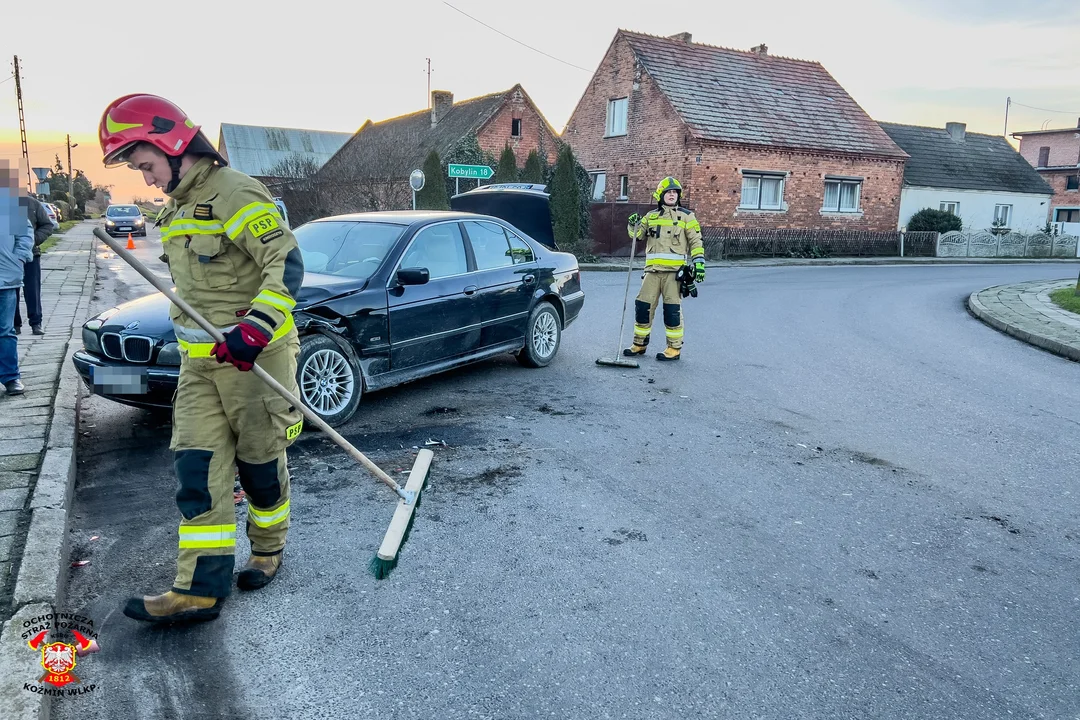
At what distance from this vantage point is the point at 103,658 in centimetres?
299

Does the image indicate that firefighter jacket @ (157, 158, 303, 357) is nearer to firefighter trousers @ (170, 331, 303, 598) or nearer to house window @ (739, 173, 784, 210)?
firefighter trousers @ (170, 331, 303, 598)

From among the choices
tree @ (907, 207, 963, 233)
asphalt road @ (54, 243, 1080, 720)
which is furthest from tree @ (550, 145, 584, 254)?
asphalt road @ (54, 243, 1080, 720)

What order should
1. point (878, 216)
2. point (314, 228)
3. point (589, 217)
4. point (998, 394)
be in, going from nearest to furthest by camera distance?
point (314, 228), point (998, 394), point (589, 217), point (878, 216)

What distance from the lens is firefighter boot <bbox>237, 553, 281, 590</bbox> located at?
350 cm

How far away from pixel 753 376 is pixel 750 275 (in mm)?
13517

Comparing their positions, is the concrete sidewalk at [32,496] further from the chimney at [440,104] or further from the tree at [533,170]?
the chimney at [440,104]

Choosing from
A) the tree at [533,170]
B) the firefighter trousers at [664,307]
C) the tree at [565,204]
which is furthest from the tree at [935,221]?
the firefighter trousers at [664,307]

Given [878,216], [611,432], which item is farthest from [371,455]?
[878,216]

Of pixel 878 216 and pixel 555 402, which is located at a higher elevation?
pixel 878 216

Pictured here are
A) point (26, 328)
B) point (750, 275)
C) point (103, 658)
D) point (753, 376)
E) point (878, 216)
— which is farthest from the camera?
point (878, 216)

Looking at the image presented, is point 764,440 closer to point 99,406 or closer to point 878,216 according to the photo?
point 99,406

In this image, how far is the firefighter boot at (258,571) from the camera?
3.50 metres

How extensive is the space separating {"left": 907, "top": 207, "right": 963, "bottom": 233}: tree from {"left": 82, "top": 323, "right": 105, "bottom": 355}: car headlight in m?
31.9

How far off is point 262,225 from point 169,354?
2.50m
